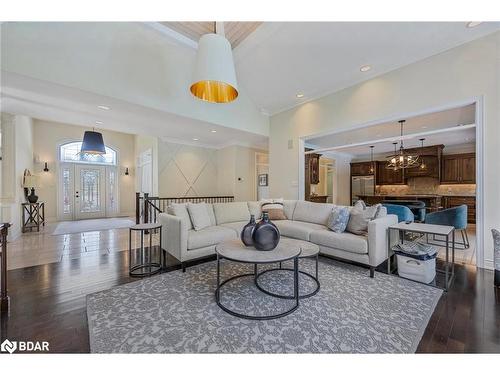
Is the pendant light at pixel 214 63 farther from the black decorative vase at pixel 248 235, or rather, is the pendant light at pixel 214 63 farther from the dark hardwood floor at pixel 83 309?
the dark hardwood floor at pixel 83 309

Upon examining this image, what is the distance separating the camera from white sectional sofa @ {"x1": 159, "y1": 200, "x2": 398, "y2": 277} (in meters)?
2.78

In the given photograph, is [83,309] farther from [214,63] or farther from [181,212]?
[214,63]

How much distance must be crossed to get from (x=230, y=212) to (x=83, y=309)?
253cm

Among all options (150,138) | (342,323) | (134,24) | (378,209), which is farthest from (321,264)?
(150,138)

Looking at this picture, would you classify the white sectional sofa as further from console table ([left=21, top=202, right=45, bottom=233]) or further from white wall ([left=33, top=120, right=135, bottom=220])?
white wall ([left=33, top=120, right=135, bottom=220])

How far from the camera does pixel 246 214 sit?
438 centimetres

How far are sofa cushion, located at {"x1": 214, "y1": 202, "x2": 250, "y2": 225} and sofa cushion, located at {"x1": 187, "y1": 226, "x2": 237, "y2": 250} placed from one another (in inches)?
19.3

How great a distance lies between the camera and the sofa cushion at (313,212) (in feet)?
12.8

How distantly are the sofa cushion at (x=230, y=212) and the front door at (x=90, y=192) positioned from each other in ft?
22.6

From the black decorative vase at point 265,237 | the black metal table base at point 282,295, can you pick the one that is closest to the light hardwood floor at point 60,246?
the black metal table base at point 282,295

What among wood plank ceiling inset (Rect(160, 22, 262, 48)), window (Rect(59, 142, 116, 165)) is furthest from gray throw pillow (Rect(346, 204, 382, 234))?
window (Rect(59, 142, 116, 165))
